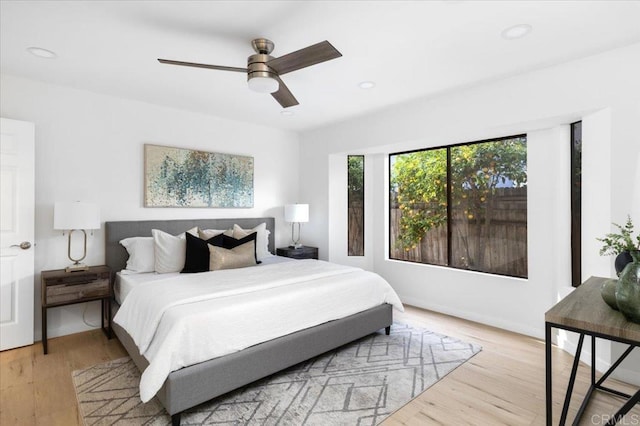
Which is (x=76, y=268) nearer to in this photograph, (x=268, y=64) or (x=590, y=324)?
(x=268, y=64)

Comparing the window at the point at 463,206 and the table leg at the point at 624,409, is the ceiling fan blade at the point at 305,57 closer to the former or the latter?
the table leg at the point at 624,409

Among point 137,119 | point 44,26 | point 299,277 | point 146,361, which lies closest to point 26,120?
point 137,119

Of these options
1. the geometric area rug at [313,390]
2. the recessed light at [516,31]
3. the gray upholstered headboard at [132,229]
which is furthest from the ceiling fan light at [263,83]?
the gray upholstered headboard at [132,229]

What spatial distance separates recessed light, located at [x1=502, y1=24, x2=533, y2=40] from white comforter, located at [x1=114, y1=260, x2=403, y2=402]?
229 cm

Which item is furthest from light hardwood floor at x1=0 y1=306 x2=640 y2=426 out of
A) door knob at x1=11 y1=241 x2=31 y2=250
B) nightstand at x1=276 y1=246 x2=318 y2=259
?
nightstand at x1=276 y1=246 x2=318 y2=259

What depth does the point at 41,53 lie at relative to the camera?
2.74 m

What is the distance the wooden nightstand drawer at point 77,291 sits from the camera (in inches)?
121

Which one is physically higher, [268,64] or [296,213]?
[268,64]

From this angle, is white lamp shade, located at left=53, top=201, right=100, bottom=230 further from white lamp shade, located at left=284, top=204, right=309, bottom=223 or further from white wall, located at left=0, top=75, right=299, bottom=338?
white lamp shade, located at left=284, top=204, right=309, bottom=223

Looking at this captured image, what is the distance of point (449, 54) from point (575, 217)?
197 cm

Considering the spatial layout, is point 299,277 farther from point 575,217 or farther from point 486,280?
point 575,217

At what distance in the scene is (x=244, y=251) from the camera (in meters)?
3.66

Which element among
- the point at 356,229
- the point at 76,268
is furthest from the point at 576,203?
the point at 76,268

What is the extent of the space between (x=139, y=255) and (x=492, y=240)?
12.9ft
